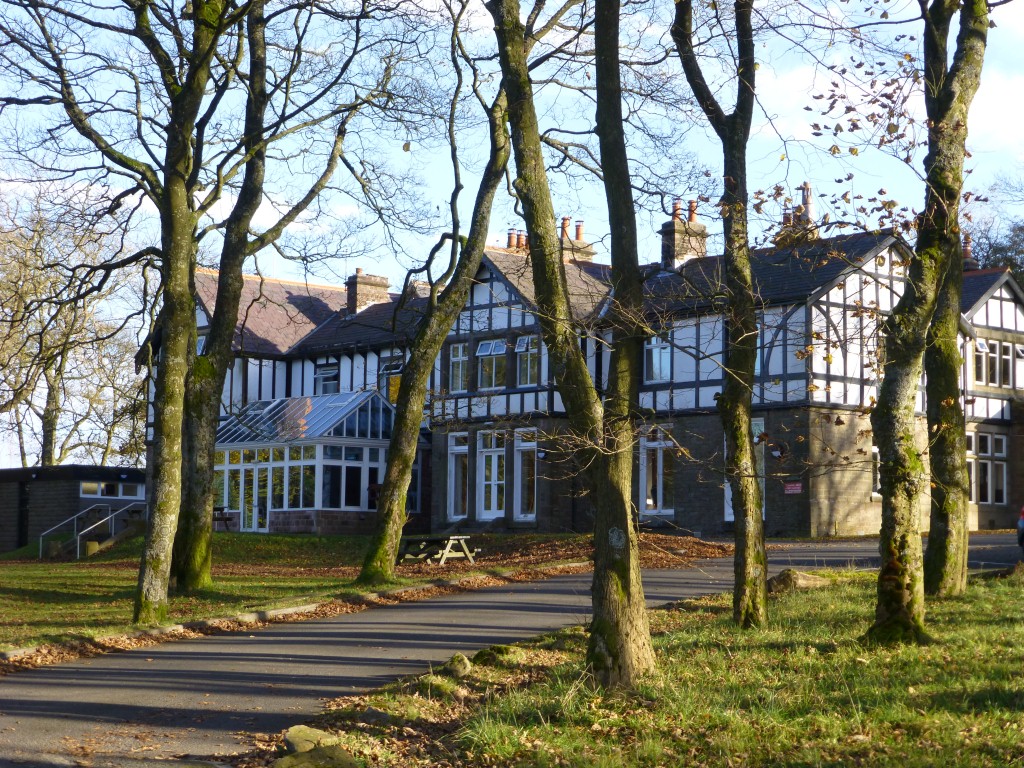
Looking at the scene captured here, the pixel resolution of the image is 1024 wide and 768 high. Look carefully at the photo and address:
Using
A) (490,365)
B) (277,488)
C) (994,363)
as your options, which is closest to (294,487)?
(277,488)

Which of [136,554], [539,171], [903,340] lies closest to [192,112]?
[539,171]

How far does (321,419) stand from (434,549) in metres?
14.6

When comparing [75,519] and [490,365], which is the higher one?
[490,365]

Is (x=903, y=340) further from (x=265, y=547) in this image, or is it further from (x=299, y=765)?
(x=265, y=547)

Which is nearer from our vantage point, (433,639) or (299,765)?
(299,765)

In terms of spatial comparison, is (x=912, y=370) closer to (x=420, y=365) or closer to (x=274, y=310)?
(x=420, y=365)

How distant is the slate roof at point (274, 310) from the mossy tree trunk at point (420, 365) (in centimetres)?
2133

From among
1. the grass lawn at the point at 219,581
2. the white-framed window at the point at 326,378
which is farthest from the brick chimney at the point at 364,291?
the grass lawn at the point at 219,581

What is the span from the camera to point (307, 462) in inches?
1458

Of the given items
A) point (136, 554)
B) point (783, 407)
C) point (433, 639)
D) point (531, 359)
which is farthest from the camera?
point (531, 359)

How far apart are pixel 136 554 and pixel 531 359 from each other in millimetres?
11759

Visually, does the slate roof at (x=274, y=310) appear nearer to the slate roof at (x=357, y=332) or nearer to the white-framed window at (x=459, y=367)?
the slate roof at (x=357, y=332)

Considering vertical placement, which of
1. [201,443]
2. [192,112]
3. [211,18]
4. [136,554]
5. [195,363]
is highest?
[211,18]

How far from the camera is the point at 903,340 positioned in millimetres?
10492
